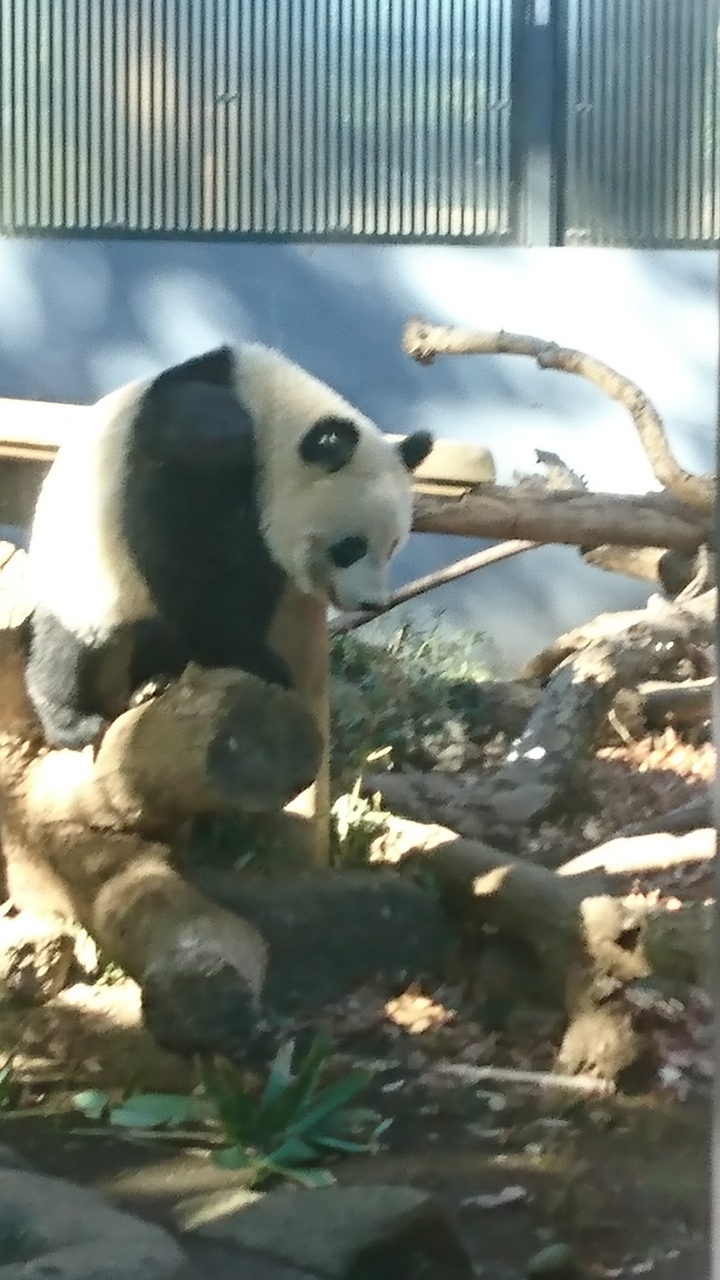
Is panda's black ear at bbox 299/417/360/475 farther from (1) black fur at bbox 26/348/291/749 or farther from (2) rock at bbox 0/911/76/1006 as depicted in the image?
(2) rock at bbox 0/911/76/1006

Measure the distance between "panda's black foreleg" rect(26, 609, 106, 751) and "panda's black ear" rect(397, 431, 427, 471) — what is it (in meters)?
0.73

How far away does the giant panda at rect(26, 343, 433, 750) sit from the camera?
8.40 feet

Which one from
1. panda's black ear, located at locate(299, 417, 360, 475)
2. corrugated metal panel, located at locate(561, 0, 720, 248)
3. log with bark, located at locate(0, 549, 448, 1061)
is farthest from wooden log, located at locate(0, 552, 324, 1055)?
corrugated metal panel, located at locate(561, 0, 720, 248)

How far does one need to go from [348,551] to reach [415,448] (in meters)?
0.27

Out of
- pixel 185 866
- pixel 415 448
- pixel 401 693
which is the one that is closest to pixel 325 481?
pixel 415 448

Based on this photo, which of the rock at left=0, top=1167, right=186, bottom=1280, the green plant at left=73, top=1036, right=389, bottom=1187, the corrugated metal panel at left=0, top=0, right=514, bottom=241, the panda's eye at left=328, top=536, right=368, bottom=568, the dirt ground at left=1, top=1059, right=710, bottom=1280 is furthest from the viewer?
the panda's eye at left=328, top=536, right=368, bottom=568

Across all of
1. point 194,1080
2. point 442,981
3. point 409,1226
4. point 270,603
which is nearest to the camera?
point 409,1226

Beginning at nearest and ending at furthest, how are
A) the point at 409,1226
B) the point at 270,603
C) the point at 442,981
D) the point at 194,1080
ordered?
the point at 409,1226, the point at 194,1080, the point at 442,981, the point at 270,603

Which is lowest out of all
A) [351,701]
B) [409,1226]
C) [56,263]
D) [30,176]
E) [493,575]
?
[409,1226]

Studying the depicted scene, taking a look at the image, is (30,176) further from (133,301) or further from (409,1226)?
(409,1226)

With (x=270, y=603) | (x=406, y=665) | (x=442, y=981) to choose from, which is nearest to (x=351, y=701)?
(x=406, y=665)

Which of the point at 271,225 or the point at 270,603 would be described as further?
the point at 270,603

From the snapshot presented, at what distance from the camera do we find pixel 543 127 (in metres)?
2.43

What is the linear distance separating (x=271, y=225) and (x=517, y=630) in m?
0.88
